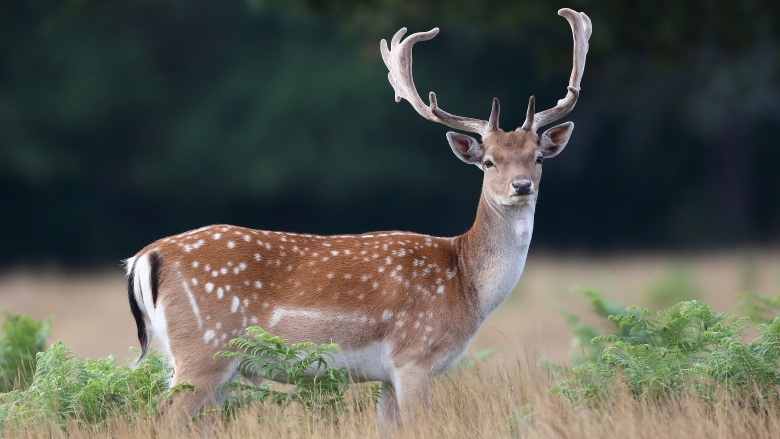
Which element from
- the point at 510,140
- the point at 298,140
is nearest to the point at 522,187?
the point at 510,140

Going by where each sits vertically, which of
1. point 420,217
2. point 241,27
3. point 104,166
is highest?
point 241,27

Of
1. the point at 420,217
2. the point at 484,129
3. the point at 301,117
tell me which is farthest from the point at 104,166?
the point at 484,129

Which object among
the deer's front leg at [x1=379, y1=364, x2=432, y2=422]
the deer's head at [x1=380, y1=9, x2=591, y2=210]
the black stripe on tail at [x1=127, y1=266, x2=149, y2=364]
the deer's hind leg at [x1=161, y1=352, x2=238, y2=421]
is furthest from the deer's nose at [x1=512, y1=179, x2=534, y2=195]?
the black stripe on tail at [x1=127, y1=266, x2=149, y2=364]

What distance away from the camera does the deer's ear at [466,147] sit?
6512 millimetres

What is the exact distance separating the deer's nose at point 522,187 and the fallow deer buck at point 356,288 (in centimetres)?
1

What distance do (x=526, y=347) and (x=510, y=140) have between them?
2332 millimetres

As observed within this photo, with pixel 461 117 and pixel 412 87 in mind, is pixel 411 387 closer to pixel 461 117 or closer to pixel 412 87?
pixel 461 117

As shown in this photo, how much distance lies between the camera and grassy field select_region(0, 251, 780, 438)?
5.26m

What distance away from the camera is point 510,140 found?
252 inches

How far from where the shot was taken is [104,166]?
26.1 m

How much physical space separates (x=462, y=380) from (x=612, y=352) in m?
0.86

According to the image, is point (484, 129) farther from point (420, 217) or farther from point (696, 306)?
point (420, 217)

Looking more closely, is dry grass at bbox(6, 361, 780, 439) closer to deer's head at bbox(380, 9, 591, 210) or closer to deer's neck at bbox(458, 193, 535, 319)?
deer's neck at bbox(458, 193, 535, 319)

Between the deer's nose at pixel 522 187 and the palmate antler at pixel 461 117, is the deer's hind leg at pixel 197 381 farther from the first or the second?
the palmate antler at pixel 461 117
